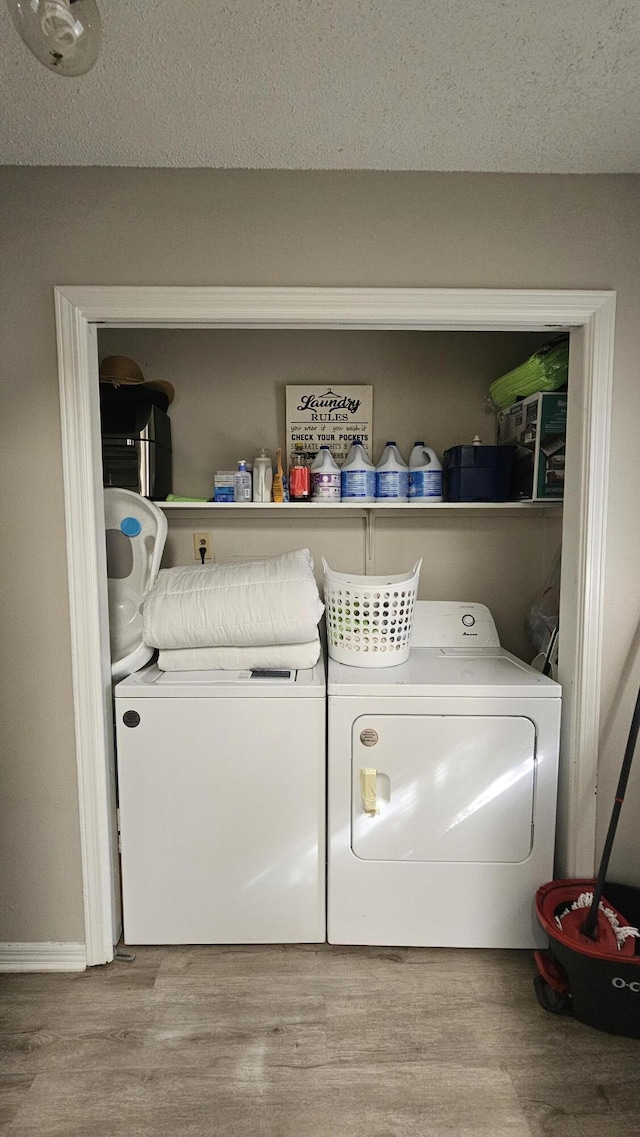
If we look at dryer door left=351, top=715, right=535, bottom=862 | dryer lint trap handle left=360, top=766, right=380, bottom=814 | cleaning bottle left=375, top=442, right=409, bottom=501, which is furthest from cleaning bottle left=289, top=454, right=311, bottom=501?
dryer lint trap handle left=360, top=766, right=380, bottom=814

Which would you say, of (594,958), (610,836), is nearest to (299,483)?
(610,836)

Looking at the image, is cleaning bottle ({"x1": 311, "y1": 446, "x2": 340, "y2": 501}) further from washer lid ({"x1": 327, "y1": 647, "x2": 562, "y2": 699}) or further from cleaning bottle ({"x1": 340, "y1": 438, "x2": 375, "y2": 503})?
washer lid ({"x1": 327, "y1": 647, "x2": 562, "y2": 699})

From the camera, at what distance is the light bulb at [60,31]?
0.64 m

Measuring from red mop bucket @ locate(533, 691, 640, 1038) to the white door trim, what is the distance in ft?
0.56

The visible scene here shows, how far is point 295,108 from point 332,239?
12.5 inches

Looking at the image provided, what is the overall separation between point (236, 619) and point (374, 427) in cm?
103

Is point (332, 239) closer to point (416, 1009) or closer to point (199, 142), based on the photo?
point (199, 142)

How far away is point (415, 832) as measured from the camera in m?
1.72

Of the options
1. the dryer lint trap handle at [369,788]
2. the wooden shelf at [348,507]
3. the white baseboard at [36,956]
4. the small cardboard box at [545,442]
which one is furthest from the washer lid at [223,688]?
the small cardboard box at [545,442]

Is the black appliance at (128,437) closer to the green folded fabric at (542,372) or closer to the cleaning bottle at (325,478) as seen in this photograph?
the cleaning bottle at (325,478)

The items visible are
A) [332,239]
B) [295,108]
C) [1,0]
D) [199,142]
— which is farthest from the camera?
[332,239]

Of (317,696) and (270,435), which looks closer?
(317,696)

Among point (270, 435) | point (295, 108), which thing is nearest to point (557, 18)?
point (295, 108)

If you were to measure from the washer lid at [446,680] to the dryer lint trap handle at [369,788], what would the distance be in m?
0.23
